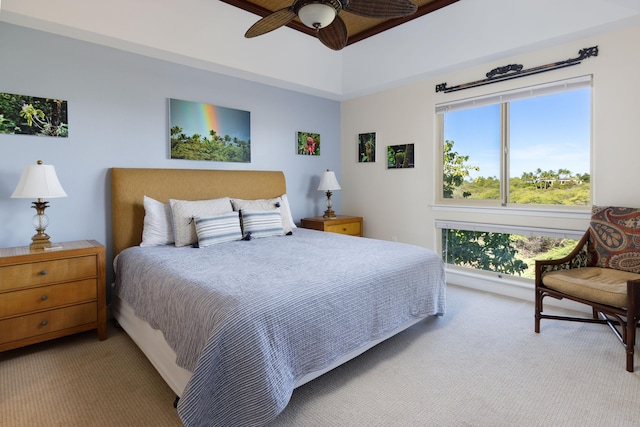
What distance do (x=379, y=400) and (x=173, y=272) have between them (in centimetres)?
143

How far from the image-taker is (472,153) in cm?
387

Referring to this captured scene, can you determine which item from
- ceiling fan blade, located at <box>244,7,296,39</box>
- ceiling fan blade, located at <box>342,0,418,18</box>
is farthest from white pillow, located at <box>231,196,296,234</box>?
ceiling fan blade, located at <box>342,0,418,18</box>

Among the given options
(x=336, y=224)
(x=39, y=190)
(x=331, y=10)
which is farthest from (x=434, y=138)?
(x=39, y=190)

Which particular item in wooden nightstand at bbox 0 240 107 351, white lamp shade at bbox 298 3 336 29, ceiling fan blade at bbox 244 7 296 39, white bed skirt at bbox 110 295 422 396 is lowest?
white bed skirt at bbox 110 295 422 396

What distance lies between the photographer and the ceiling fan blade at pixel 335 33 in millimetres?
2279

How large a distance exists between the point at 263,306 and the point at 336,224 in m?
2.80

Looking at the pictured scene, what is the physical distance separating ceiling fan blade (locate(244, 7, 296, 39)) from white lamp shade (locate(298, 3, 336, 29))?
0.50ft

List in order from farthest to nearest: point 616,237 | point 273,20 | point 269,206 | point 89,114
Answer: point 269,206, point 89,114, point 616,237, point 273,20

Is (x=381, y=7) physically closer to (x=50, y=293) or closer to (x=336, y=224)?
(x=336, y=224)

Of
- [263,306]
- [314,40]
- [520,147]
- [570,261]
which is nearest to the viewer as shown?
[263,306]

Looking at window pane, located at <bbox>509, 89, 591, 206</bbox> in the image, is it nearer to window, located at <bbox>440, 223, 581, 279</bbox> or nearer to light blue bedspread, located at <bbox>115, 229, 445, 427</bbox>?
window, located at <bbox>440, 223, 581, 279</bbox>

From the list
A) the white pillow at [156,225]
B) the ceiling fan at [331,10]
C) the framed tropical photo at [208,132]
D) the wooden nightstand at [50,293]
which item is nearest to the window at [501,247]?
the ceiling fan at [331,10]

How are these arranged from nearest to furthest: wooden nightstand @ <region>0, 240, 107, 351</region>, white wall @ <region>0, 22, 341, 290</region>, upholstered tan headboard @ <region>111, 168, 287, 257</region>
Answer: wooden nightstand @ <region>0, 240, 107, 351</region>, white wall @ <region>0, 22, 341, 290</region>, upholstered tan headboard @ <region>111, 168, 287, 257</region>

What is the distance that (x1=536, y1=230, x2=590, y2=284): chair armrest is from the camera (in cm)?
267
